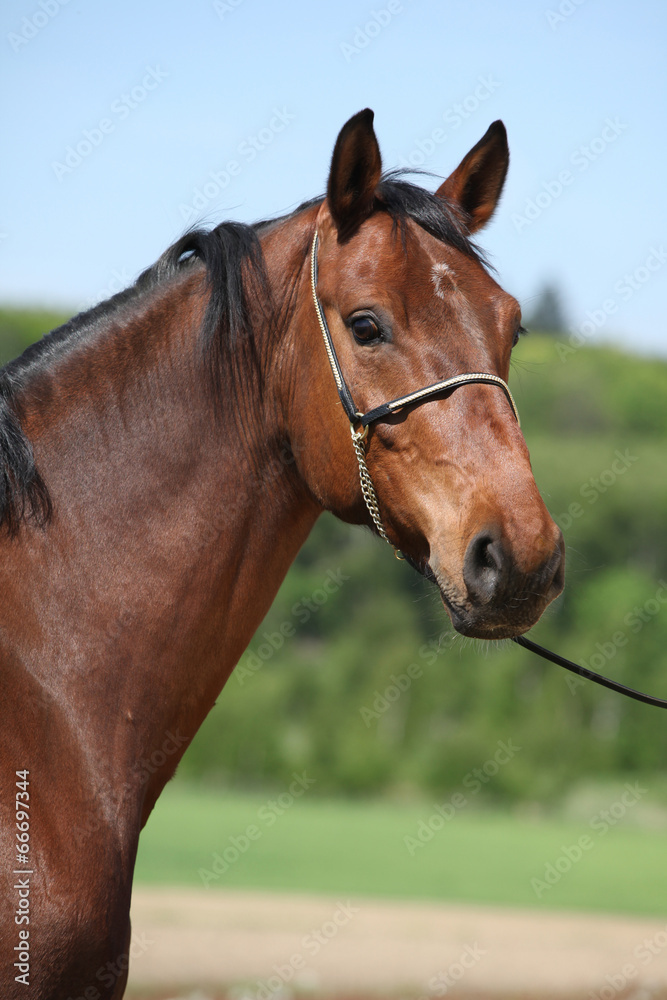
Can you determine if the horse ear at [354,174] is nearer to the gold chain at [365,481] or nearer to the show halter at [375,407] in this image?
the show halter at [375,407]

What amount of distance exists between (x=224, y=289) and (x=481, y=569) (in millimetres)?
1165

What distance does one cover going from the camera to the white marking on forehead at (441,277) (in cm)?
258

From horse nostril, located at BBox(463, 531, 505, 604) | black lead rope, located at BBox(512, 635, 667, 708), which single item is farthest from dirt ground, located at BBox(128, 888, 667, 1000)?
horse nostril, located at BBox(463, 531, 505, 604)

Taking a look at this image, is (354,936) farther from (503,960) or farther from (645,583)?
(645,583)

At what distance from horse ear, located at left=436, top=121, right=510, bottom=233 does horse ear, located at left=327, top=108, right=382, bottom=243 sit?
35 cm

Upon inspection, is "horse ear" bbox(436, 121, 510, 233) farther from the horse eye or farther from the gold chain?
the gold chain

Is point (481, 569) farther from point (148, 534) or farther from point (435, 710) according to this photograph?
point (435, 710)

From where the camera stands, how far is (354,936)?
39.0ft

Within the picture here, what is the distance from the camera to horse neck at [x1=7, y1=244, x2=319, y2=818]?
2480mm

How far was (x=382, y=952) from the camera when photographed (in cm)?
1123

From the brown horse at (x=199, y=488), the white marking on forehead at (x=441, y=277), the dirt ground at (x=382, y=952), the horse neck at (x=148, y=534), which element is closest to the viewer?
the brown horse at (x=199, y=488)

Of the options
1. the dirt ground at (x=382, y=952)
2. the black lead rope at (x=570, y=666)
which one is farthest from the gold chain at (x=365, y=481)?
the dirt ground at (x=382, y=952)

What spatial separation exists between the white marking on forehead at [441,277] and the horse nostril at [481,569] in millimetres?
724

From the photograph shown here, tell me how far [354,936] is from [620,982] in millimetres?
3525
